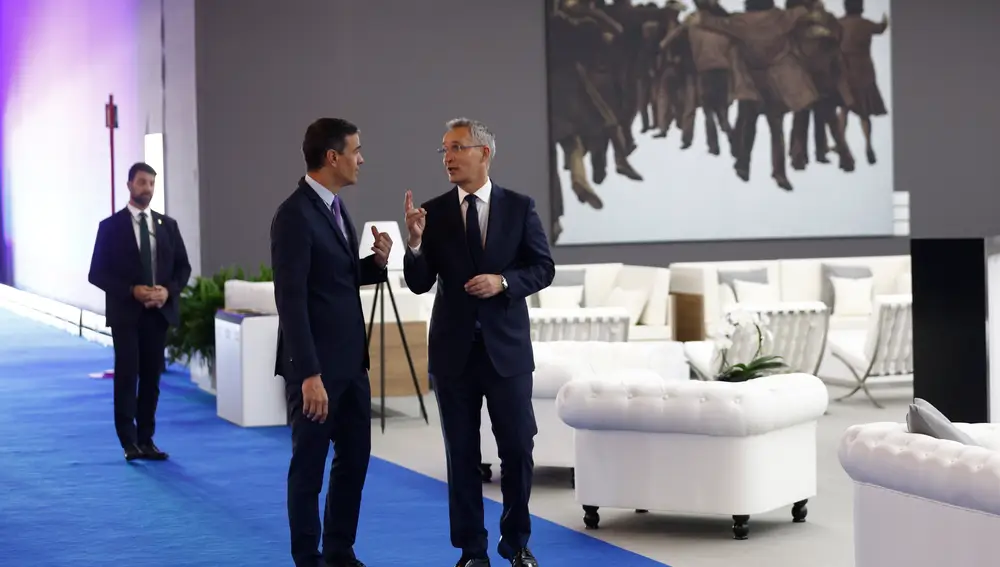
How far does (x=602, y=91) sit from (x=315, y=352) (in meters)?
10.1

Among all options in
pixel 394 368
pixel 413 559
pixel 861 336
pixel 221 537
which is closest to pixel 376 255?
pixel 413 559

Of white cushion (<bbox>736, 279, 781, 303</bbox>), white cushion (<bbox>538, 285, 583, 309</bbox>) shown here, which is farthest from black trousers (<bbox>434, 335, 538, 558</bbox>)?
white cushion (<bbox>736, 279, 781, 303</bbox>)

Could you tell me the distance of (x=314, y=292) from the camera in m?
4.88

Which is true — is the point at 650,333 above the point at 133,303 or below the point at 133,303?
below

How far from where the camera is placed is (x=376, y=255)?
5039mm

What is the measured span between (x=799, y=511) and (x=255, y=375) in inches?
178

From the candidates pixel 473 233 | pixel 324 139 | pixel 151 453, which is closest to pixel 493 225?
pixel 473 233

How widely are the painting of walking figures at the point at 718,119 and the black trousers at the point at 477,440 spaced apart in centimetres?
942

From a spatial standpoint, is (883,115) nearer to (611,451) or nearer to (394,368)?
(394,368)

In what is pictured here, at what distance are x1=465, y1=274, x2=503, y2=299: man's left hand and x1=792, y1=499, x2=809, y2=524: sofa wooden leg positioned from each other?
2198mm

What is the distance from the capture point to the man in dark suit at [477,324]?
5012 mm

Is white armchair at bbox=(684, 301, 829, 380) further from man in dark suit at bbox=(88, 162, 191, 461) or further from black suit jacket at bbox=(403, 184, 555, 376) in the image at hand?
black suit jacket at bbox=(403, 184, 555, 376)

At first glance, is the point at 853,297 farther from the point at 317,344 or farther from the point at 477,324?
the point at 317,344

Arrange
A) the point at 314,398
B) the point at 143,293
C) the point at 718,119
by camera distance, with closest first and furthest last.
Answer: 1. the point at 314,398
2. the point at 143,293
3. the point at 718,119
